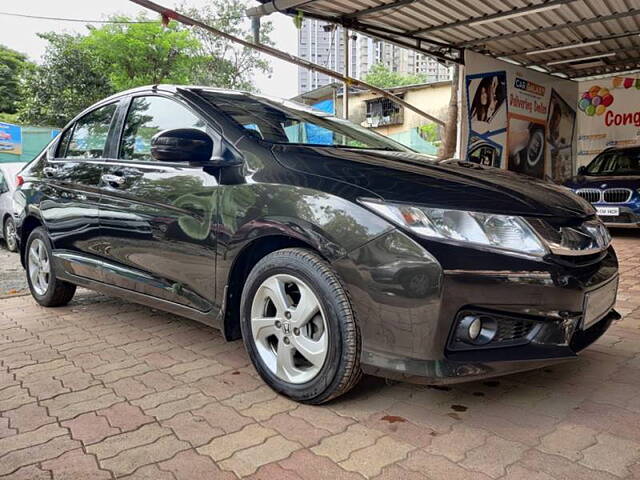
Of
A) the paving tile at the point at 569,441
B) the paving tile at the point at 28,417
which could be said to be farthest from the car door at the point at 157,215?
the paving tile at the point at 569,441

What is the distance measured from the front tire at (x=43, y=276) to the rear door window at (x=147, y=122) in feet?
4.14

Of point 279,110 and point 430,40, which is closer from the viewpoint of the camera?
point 279,110

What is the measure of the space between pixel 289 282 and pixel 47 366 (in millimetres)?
1602

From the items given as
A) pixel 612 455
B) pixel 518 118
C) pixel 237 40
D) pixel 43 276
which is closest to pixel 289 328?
pixel 612 455

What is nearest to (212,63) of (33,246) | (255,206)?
(33,246)

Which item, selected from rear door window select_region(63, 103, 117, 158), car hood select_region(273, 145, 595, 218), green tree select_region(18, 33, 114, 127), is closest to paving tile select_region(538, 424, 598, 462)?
car hood select_region(273, 145, 595, 218)

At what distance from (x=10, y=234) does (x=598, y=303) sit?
811cm

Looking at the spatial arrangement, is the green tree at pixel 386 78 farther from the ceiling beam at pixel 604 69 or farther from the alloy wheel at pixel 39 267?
the alloy wheel at pixel 39 267

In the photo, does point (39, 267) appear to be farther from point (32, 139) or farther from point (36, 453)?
point (32, 139)

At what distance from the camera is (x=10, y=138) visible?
1884 cm

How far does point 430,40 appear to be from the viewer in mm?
8195

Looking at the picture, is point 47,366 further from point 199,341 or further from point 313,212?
point 313,212

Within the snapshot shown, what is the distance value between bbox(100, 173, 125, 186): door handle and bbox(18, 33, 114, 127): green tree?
2187cm

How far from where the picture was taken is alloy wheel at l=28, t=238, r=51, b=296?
13.9 ft
